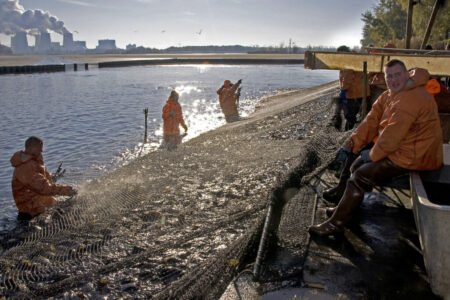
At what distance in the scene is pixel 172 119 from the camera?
1134cm

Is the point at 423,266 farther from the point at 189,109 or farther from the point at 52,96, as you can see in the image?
the point at 52,96

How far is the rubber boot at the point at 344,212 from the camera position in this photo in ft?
11.6

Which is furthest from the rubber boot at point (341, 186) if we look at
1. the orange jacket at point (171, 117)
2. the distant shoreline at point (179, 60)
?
the distant shoreline at point (179, 60)

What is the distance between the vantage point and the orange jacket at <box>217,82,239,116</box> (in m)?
15.9

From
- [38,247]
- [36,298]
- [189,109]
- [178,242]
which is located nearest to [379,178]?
[178,242]

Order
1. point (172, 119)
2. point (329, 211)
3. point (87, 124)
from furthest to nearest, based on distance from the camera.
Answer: point (87, 124)
point (172, 119)
point (329, 211)

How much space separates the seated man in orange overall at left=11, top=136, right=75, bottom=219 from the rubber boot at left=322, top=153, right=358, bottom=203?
4128 mm

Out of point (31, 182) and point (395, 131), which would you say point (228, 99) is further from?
point (395, 131)

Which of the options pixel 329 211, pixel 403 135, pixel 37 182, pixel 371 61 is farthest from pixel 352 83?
pixel 37 182

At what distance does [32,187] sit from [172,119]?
6155 mm

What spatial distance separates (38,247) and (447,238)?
4.69 m

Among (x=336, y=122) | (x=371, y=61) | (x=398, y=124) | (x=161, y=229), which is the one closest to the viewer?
(x=398, y=124)

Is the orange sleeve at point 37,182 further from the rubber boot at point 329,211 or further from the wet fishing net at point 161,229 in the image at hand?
the rubber boot at point 329,211

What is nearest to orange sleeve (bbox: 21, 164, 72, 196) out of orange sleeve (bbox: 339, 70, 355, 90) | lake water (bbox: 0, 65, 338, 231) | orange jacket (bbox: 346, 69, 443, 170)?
lake water (bbox: 0, 65, 338, 231)
